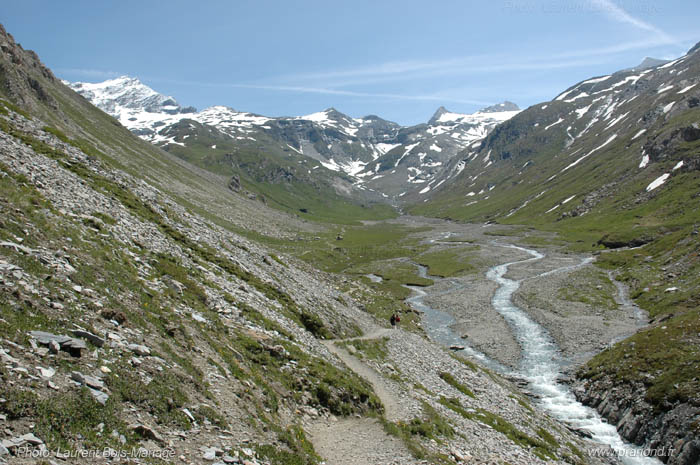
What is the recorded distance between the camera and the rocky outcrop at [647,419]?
2817 centimetres

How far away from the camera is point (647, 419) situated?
32062 mm

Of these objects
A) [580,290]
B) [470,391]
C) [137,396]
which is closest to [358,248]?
[580,290]

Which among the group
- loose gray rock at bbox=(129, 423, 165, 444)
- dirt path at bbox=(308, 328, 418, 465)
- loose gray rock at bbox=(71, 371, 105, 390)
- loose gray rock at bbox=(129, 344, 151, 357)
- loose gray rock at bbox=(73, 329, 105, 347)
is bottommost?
dirt path at bbox=(308, 328, 418, 465)

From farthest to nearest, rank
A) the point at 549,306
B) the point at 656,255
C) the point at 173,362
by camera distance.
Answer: the point at 656,255
the point at 549,306
the point at 173,362

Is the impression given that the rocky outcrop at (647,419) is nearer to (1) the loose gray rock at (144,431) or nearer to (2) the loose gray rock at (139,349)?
(1) the loose gray rock at (144,431)

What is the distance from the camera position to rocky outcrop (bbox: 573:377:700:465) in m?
28.2

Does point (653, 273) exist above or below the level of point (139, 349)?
above

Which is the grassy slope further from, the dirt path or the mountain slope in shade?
the dirt path

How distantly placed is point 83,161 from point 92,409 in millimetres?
33226

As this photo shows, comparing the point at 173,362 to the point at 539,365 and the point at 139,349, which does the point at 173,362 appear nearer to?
the point at 139,349

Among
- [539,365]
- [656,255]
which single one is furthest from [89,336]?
[656,255]

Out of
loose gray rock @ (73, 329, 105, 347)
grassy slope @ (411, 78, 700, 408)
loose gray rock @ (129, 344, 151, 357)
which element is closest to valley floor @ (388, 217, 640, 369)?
grassy slope @ (411, 78, 700, 408)

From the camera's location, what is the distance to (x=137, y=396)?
1298cm

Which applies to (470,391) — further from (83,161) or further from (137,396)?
(83,161)
